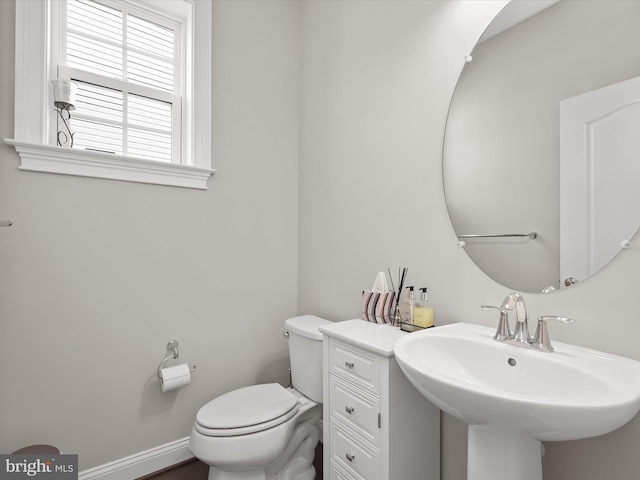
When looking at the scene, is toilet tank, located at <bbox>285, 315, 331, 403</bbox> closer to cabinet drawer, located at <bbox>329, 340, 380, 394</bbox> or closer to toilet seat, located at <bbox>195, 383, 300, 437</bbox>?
toilet seat, located at <bbox>195, 383, 300, 437</bbox>

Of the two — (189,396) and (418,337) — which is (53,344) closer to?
(189,396)

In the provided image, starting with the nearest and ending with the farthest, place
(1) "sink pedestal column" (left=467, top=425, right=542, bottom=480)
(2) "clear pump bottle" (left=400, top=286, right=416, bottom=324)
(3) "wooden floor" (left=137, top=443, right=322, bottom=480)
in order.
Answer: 1. (1) "sink pedestal column" (left=467, top=425, right=542, bottom=480)
2. (2) "clear pump bottle" (left=400, top=286, right=416, bottom=324)
3. (3) "wooden floor" (left=137, top=443, right=322, bottom=480)

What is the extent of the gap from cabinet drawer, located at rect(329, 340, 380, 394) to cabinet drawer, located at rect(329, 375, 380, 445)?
0.04 meters

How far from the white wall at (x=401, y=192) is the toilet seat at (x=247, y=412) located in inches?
20.9

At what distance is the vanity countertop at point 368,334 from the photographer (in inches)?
43.4

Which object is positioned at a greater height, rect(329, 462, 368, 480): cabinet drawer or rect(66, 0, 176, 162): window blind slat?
rect(66, 0, 176, 162): window blind slat

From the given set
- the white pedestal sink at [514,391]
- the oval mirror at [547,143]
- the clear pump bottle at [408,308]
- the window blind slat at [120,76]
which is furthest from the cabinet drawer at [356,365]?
the window blind slat at [120,76]

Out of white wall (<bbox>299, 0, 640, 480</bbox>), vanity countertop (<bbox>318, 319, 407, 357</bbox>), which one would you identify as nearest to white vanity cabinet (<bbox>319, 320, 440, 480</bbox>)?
vanity countertop (<bbox>318, 319, 407, 357</bbox>)

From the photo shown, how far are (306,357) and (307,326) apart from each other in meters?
0.15

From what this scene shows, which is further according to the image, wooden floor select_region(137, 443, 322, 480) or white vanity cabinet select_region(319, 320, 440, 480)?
wooden floor select_region(137, 443, 322, 480)

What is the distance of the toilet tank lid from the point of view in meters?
1.59

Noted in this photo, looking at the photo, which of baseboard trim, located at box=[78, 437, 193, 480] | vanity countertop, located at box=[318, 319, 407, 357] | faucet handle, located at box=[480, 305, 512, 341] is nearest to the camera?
faucet handle, located at box=[480, 305, 512, 341]

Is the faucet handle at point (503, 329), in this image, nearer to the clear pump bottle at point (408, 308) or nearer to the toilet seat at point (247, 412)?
the clear pump bottle at point (408, 308)

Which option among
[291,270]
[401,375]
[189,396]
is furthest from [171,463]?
[401,375]
